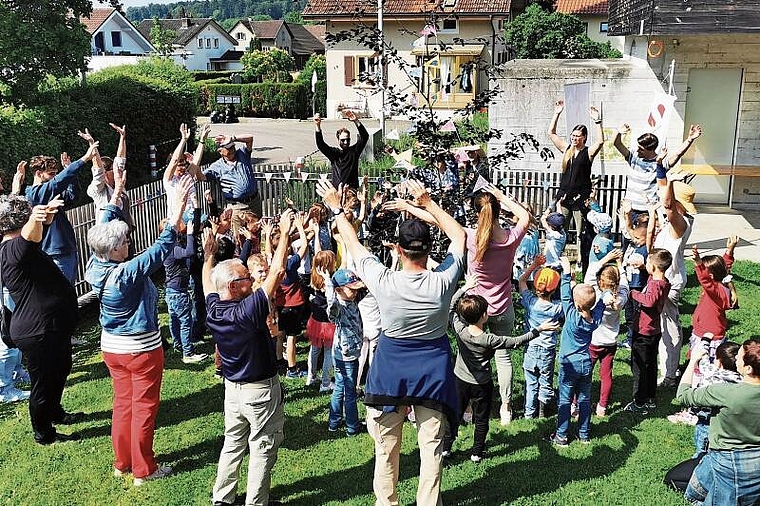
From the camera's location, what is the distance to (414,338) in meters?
4.41

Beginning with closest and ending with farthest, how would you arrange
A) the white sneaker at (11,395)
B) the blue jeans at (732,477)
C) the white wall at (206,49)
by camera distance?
the blue jeans at (732,477) → the white sneaker at (11,395) → the white wall at (206,49)

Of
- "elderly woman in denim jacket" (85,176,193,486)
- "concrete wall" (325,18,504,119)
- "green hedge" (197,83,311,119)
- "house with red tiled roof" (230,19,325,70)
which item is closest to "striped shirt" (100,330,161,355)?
"elderly woman in denim jacket" (85,176,193,486)

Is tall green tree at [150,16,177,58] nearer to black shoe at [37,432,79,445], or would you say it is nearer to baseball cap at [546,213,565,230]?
baseball cap at [546,213,565,230]

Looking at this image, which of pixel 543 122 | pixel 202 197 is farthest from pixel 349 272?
pixel 543 122

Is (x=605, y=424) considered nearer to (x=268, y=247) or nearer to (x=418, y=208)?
(x=418, y=208)

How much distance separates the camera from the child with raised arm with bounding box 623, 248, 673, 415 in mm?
6238

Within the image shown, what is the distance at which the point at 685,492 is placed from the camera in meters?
5.01

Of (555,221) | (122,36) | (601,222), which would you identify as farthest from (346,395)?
(122,36)

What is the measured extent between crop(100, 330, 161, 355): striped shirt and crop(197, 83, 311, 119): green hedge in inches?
1474

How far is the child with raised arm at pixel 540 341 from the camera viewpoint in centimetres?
583

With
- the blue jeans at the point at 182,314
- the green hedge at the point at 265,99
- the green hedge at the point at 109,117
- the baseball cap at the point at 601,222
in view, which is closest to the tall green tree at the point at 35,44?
the green hedge at the point at 109,117

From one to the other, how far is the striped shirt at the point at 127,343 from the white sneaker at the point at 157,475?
3.33 ft

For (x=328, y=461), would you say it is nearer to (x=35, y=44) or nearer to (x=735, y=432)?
(x=735, y=432)

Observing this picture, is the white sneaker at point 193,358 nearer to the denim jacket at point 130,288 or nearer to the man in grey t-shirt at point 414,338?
the denim jacket at point 130,288
